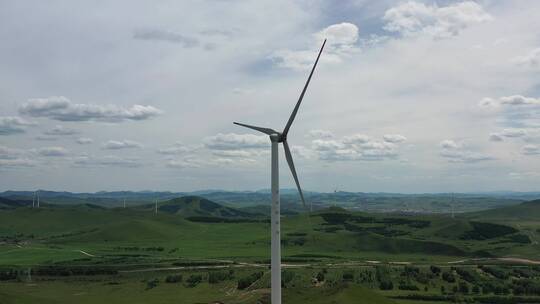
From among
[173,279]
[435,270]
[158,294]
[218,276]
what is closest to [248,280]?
[218,276]

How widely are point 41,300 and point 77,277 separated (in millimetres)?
58076

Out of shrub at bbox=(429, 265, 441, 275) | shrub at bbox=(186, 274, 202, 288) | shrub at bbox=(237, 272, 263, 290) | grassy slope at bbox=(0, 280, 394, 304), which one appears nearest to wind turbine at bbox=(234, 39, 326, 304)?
grassy slope at bbox=(0, 280, 394, 304)

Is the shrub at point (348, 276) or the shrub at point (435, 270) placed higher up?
the shrub at point (435, 270)

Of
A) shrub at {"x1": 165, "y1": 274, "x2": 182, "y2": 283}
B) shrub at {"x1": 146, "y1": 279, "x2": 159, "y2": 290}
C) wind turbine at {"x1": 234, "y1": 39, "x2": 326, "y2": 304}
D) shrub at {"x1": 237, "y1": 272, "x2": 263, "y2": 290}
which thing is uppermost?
wind turbine at {"x1": 234, "y1": 39, "x2": 326, "y2": 304}

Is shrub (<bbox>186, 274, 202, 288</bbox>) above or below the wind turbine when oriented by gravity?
below

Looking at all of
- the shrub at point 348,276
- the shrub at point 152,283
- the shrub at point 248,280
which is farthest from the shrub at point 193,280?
the shrub at point 348,276

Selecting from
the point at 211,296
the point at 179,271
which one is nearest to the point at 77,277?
the point at 179,271

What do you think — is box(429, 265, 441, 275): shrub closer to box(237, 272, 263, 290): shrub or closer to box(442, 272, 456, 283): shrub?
box(442, 272, 456, 283): shrub

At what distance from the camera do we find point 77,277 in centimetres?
18388

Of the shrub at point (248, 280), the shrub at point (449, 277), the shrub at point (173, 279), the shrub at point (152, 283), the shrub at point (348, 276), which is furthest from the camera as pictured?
the shrub at point (348, 276)

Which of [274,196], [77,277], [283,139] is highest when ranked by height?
[283,139]

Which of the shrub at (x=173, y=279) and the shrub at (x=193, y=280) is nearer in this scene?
the shrub at (x=193, y=280)

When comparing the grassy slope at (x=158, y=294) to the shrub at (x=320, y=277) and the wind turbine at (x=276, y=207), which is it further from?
the wind turbine at (x=276, y=207)

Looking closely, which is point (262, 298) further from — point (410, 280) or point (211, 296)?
point (410, 280)
